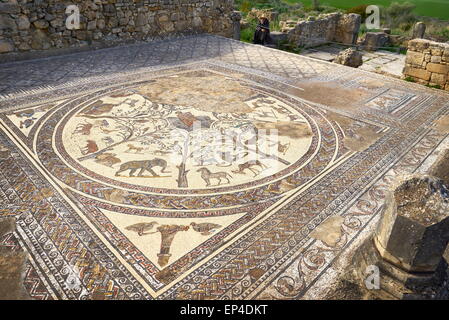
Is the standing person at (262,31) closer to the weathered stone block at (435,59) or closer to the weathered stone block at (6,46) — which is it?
the weathered stone block at (435,59)

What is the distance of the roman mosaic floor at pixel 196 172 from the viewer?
261 centimetres

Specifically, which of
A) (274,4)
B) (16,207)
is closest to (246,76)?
(16,207)

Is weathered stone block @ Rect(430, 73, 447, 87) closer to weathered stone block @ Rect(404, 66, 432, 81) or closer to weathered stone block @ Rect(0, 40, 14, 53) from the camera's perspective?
weathered stone block @ Rect(404, 66, 432, 81)

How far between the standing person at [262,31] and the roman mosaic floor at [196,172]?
4.55m

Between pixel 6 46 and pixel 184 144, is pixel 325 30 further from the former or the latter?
pixel 184 144

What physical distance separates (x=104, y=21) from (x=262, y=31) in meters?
4.99

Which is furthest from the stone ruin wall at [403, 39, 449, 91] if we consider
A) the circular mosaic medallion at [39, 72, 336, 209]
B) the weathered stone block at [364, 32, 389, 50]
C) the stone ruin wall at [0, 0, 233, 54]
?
the weathered stone block at [364, 32, 389, 50]

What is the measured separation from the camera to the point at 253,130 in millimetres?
4727

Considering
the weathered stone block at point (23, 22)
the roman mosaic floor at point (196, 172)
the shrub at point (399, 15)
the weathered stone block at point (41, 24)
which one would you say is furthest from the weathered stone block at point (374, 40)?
the weathered stone block at point (23, 22)

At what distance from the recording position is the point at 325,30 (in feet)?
45.9

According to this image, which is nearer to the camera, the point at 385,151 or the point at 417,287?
the point at 417,287
